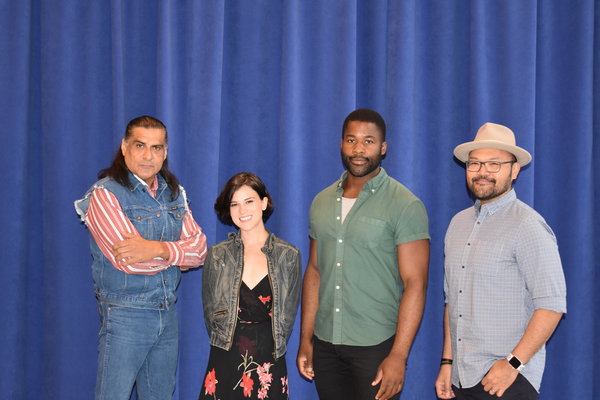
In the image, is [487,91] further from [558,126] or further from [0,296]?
[0,296]

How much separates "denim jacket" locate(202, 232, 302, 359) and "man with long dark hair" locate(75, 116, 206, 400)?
0.19m

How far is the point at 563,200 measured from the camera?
299 centimetres

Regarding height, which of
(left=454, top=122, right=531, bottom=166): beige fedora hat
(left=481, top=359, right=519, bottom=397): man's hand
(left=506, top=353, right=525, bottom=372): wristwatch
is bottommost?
(left=481, top=359, right=519, bottom=397): man's hand

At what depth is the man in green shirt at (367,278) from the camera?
2.18 m

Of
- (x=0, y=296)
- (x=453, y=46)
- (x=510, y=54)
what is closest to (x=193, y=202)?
(x=0, y=296)

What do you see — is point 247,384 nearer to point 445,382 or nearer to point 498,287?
point 445,382

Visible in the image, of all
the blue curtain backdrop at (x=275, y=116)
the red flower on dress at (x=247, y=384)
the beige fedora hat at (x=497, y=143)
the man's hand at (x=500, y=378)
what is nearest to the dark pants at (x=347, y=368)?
the red flower on dress at (x=247, y=384)

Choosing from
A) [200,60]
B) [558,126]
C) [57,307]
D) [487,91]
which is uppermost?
[200,60]

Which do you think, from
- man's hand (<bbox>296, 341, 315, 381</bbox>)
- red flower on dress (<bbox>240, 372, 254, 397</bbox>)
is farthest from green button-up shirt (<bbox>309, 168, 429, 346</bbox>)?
red flower on dress (<bbox>240, 372, 254, 397</bbox>)

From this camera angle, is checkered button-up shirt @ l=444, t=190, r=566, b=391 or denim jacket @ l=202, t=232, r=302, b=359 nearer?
checkered button-up shirt @ l=444, t=190, r=566, b=391

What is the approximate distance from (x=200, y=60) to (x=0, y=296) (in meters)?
1.95

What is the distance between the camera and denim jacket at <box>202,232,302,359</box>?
2221 millimetres

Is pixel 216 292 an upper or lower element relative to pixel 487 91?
lower

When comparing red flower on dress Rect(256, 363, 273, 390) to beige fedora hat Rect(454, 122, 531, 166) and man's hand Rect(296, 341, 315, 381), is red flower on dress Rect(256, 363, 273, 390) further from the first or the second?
beige fedora hat Rect(454, 122, 531, 166)
